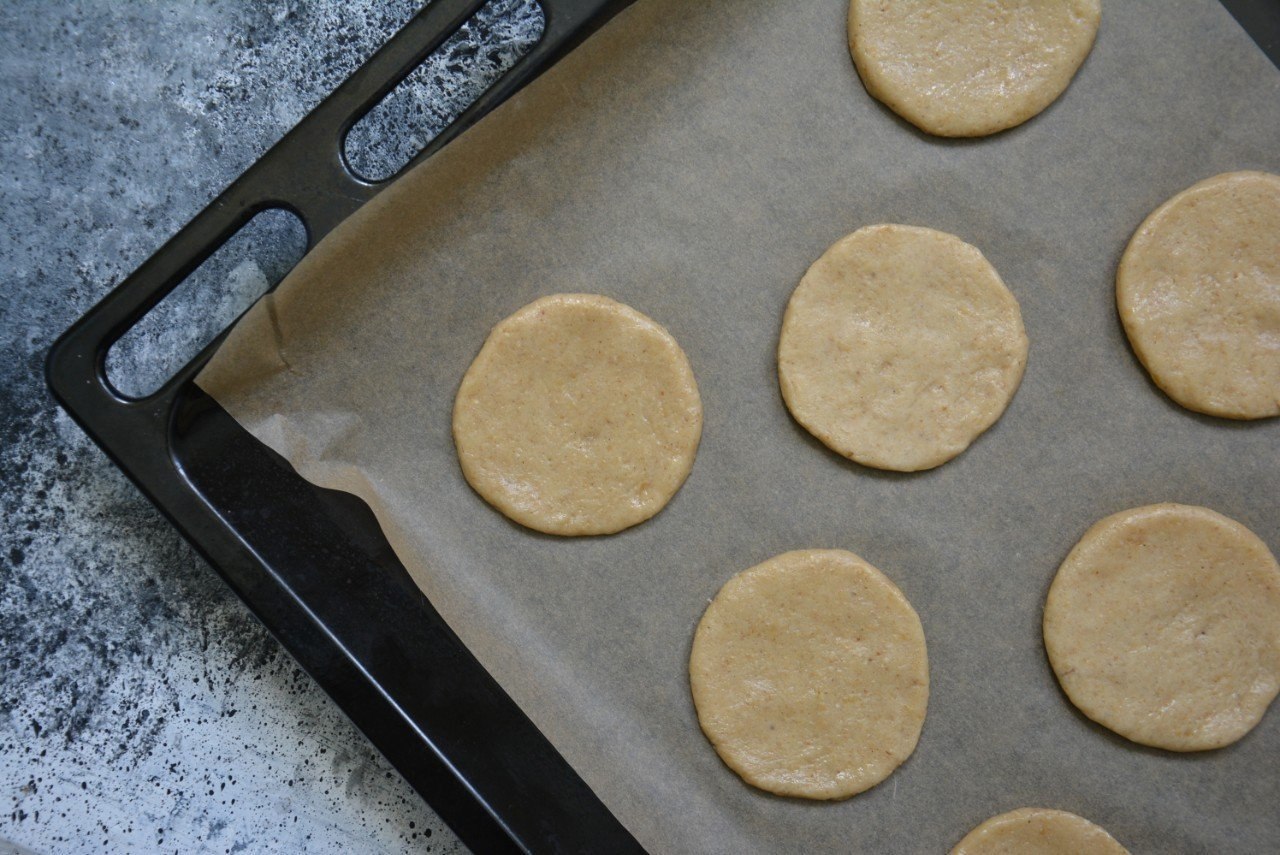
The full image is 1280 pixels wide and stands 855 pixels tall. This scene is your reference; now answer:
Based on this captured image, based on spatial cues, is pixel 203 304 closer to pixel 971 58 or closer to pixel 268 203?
pixel 268 203

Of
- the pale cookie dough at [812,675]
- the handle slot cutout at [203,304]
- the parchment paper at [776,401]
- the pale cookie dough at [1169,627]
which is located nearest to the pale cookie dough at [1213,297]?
the parchment paper at [776,401]

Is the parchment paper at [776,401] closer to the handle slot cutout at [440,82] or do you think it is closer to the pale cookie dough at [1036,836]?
the pale cookie dough at [1036,836]

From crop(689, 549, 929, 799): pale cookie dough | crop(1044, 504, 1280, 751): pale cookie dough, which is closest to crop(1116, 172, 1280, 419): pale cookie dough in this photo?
crop(1044, 504, 1280, 751): pale cookie dough

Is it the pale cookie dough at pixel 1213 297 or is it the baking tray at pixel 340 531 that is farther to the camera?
the pale cookie dough at pixel 1213 297

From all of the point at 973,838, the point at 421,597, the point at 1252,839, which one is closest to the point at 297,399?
the point at 421,597

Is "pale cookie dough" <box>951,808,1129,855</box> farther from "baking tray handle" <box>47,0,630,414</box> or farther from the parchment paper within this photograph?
"baking tray handle" <box>47,0,630,414</box>

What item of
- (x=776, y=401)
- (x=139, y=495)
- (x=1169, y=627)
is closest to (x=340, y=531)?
(x=139, y=495)
